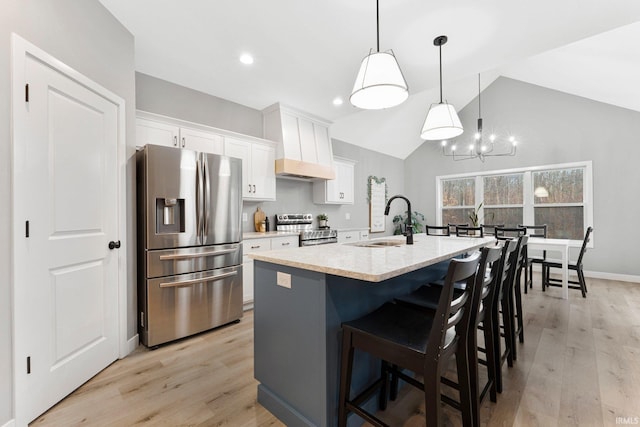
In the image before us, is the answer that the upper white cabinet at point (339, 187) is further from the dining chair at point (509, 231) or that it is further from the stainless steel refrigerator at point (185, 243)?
the dining chair at point (509, 231)

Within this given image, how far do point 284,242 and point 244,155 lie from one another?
1.29 m

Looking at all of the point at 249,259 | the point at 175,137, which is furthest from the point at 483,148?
the point at 175,137

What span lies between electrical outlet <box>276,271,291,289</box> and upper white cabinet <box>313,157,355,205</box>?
11.2ft

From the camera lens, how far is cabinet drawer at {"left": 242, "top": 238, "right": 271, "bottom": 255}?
332 cm

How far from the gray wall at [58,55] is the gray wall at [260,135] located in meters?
0.84

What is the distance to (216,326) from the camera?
2832 mm

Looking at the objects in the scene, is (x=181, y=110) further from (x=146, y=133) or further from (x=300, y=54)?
(x=300, y=54)

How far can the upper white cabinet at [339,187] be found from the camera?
4.99m

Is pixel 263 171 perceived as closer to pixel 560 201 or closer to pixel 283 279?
pixel 283 279

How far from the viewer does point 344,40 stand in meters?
2.66

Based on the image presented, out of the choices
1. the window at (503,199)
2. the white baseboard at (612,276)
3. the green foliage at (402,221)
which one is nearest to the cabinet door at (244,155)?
the green foliage at (402,221)

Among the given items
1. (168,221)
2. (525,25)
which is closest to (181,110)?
(168,221)

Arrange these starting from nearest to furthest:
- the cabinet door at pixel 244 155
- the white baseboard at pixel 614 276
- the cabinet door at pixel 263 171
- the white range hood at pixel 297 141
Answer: the cabinet door at pixel 244 155 → the cabinet door at pixel 263 171 → the white range hood at pixel 297 141 → the white baseboard at pixel 614 276

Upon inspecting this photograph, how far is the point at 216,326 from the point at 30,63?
2441mm
